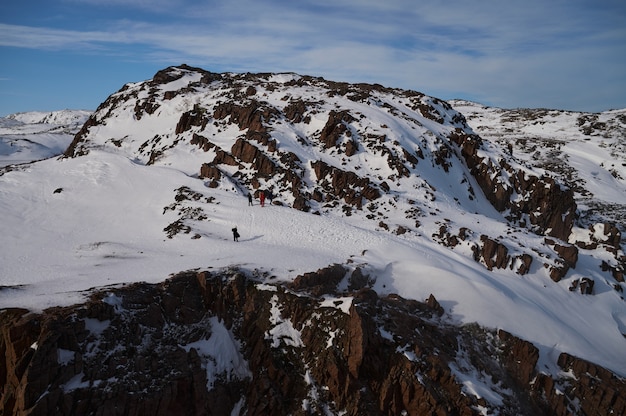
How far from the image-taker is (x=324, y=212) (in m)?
32.8

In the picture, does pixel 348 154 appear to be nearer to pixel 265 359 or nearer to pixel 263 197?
pixel 263 197

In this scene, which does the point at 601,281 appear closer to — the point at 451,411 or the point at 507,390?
the point at 507,390

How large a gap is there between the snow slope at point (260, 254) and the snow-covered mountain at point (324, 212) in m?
0.14

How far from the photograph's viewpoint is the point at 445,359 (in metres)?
17.5

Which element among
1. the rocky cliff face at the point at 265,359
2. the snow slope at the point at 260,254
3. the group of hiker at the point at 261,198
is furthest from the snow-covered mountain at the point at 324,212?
the rocky cliff face at the point at 265,359

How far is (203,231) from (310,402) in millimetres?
15101

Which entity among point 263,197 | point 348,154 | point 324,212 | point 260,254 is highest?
point 348,154

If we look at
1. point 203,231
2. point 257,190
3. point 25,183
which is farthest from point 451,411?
point 25,183

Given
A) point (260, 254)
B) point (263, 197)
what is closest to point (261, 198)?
point (263, 197)

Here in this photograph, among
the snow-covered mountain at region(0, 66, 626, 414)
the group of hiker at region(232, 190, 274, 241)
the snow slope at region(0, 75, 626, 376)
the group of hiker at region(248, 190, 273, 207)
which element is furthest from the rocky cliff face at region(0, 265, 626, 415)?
the group of hiker at region(248, 190, 273, 207)

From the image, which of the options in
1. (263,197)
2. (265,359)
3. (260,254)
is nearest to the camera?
(265,359)

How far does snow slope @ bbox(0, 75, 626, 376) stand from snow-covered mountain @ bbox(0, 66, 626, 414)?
139 mm

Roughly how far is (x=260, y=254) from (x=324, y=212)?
10.4 metres

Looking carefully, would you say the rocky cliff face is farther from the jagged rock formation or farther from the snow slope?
the jagged rock formation
